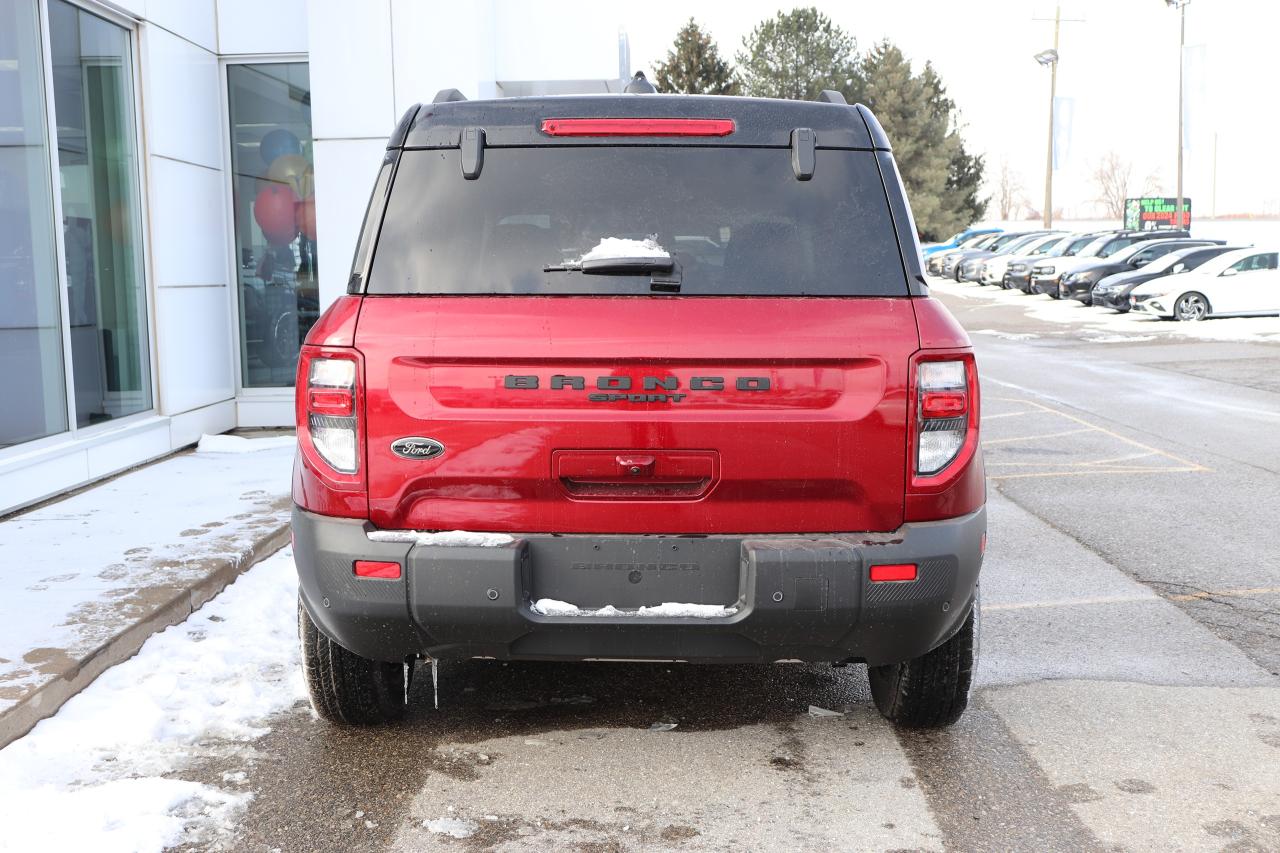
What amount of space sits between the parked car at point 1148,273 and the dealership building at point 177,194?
2028 cm

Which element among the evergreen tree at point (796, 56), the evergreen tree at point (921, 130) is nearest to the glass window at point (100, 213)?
the evergreen tree at point (921, 130)

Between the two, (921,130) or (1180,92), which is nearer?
(1180,92)

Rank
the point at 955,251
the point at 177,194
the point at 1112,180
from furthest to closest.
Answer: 1. the point at 1112,180
2. the point at 955,251
3. the point at 177,194

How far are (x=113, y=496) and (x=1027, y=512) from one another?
19.1 ft

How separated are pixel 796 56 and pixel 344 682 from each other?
2928 inches

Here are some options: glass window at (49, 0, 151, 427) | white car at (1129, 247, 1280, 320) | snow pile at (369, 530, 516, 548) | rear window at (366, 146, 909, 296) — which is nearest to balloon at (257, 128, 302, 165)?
glass window at (49, 0, 151, 427)

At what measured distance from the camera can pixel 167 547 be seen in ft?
21.5

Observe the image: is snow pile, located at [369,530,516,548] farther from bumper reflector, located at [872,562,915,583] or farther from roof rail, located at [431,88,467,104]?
roof rail, located at [431,88,467,104]

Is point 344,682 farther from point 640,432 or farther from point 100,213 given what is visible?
point 100,213

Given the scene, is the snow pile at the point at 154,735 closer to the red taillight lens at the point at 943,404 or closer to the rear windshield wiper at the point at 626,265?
the rear windshield wiper at the point at 626,265

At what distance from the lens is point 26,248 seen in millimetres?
8531

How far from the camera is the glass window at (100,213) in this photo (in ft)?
29.5

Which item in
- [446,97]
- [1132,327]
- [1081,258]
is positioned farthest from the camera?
[1081,258]

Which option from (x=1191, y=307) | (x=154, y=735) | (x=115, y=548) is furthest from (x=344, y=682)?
(x=1191, y=307)
